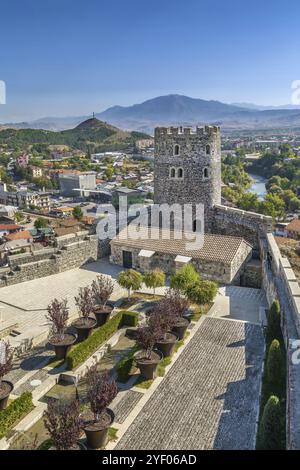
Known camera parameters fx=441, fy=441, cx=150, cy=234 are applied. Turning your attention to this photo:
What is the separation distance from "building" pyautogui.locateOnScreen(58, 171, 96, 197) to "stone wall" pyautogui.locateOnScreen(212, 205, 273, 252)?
8930 centimetres

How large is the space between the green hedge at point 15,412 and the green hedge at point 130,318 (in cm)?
574

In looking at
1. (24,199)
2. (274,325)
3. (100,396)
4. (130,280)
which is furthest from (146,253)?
(24,199)

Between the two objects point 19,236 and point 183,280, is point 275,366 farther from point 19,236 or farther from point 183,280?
point 19,236

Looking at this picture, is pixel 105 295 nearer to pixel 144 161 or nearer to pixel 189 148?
pixel 189 148

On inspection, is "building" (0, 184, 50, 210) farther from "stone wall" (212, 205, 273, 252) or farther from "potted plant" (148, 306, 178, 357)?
"potted plant" (148, 306, 178, 357)

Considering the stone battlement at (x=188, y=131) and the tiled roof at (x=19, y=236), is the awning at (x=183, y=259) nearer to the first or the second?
the stone battlement at (x=188, y=131)

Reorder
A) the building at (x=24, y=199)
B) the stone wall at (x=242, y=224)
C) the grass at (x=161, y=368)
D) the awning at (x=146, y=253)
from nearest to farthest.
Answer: the grass at (x=161, y=368), the awning at (x=146, y=253), the stone wall at (x=242, y=224), the building at (x=24, y=199)

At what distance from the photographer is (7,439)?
1100 centimetres

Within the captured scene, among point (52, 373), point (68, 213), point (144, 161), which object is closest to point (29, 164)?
point (144, 161)

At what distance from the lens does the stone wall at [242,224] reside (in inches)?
926

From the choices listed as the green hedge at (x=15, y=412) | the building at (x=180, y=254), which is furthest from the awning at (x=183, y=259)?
the green hedge at (x=15, y=412)

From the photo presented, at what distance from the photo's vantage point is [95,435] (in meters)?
10.4

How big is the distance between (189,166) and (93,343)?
13.2 metres

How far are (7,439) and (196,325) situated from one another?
8209 millimetres
